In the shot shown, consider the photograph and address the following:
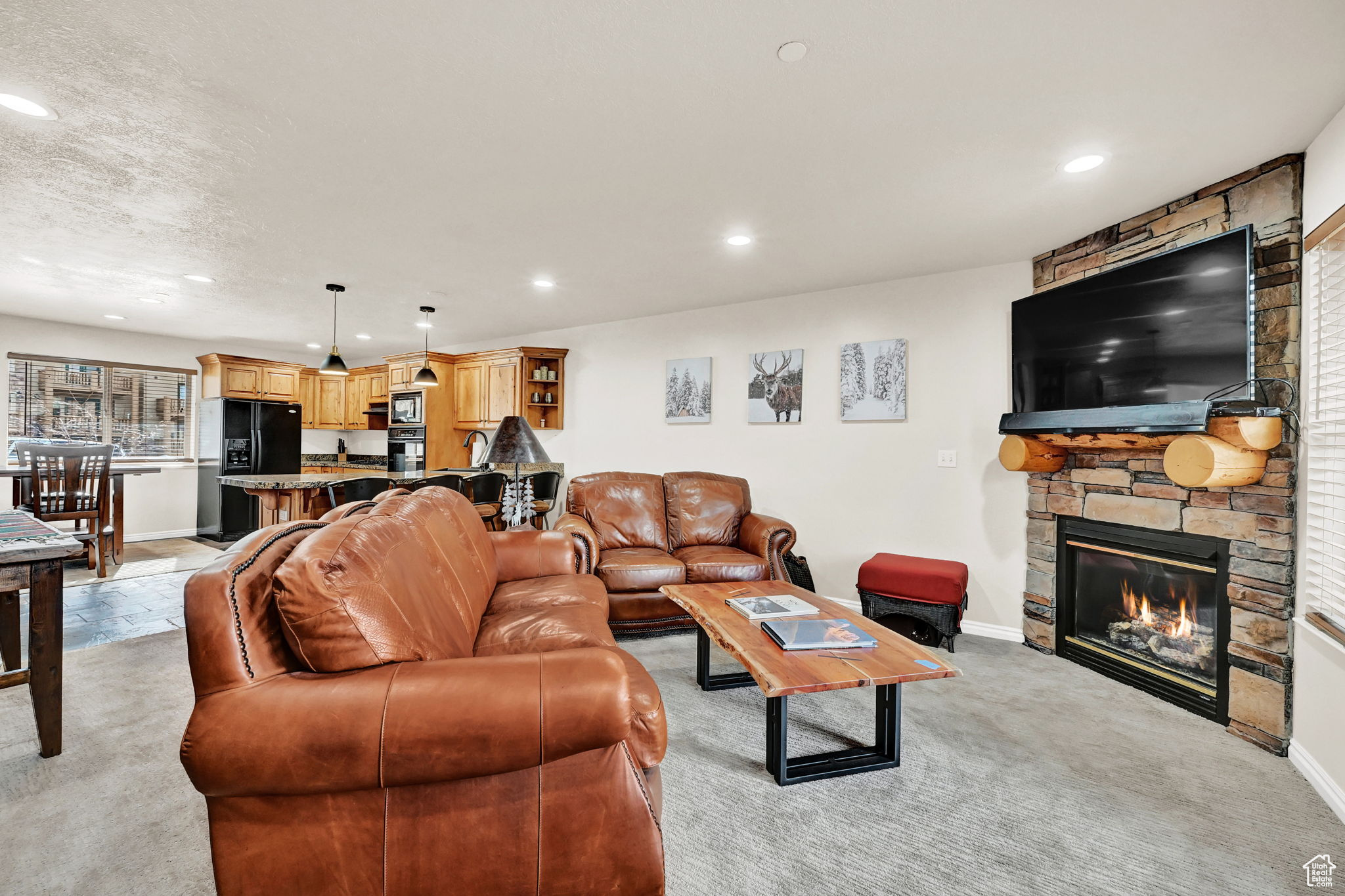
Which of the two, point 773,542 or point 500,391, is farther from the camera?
point 500,391

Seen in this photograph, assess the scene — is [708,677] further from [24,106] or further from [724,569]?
[24,106]

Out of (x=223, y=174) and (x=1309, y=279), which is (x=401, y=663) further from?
(x=1309, y=279)

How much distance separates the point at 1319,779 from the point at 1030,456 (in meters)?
1.62

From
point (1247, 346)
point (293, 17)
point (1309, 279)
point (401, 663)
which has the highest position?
point (293, 17)

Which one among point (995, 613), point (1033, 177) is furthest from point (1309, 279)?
point (995, 613)

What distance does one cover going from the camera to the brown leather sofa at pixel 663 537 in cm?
328

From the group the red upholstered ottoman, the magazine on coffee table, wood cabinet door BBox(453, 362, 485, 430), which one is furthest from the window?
the red upholstered ottoman

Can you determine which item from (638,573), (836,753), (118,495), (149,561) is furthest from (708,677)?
(149,561)

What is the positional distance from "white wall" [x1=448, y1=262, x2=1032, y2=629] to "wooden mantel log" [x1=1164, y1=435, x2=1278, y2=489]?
1205mm

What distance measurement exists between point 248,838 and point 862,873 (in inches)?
57.5

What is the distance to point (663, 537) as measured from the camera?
12.7 ft

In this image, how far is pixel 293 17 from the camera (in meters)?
1.51

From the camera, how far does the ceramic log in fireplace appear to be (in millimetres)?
2471

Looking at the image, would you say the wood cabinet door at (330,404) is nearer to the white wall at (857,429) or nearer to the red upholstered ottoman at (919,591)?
the white wall at (857,429)
